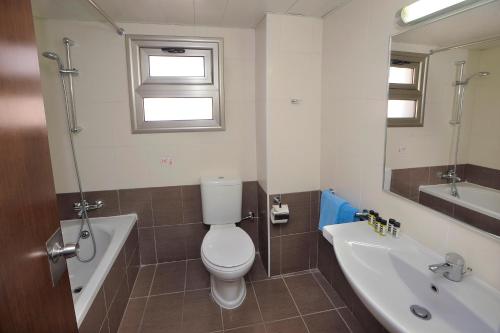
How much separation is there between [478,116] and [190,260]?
249 cm

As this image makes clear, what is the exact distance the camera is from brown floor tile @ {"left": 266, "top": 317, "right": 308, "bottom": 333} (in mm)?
1862

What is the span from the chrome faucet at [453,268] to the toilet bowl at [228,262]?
118cm

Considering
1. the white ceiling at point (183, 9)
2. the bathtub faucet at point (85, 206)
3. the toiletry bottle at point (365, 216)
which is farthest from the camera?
the bathtub faucet at point (85, 206)

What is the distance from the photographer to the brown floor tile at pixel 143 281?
2248mm

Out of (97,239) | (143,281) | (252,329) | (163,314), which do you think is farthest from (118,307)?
(252,329)

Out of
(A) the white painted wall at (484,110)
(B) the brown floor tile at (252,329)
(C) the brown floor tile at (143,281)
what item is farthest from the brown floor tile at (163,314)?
(A) the white painted wall at (484,110)

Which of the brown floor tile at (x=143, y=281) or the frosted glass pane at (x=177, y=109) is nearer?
the brown floor tile at (x=143, y=281)

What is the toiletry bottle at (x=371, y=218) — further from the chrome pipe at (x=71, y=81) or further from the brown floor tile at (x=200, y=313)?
the chrome pipe at (x=71, y=81)

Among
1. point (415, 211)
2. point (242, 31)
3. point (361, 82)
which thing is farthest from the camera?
point (242, 31)

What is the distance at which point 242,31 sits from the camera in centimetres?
238

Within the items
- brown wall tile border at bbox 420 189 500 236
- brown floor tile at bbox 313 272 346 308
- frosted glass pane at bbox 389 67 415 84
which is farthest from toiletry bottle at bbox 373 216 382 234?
brown floor tile at bbox 313 272 346 308

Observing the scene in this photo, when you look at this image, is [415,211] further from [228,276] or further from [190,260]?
[190,260]

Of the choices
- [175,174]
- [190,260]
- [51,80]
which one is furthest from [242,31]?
[190,260]

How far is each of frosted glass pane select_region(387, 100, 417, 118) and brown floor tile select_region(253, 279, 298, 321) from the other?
1.56m
